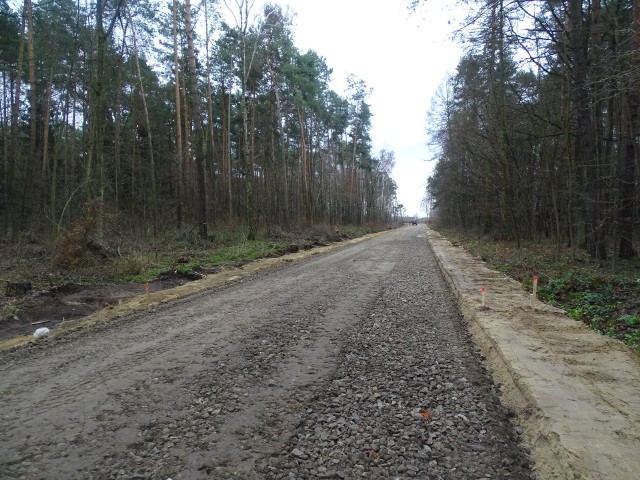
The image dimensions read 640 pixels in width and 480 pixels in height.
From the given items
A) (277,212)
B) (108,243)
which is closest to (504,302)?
(108,243)

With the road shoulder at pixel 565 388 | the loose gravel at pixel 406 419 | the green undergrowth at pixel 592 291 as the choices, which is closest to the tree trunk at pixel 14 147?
the loose gravel at pixel 406 419

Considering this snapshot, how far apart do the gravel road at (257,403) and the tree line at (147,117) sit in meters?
7.71

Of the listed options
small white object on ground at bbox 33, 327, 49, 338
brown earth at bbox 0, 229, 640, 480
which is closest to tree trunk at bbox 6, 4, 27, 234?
small white object on ground at bbox 33, 327, 49, 338

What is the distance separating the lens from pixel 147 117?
25.1 metres

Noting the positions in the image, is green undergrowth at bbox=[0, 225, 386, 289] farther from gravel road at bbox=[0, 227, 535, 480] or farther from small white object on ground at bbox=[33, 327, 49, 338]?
gravel road at bbox=[0, 227, 535, 480]

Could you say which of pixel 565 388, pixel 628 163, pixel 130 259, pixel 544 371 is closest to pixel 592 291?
pixel 544 371

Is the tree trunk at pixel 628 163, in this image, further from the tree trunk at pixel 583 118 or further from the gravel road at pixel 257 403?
the gravel road at pixel 257 403

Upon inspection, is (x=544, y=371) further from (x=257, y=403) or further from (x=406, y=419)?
(x=257, y=403)

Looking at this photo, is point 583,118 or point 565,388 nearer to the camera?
point 565,388

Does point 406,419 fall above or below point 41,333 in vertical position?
below

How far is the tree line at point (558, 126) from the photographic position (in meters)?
Result: 9.53

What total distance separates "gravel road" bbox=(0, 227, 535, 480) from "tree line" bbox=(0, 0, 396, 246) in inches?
303

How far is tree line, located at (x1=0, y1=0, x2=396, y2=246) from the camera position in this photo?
14.4 meters

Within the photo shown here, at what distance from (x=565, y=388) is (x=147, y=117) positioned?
89.1 ft
